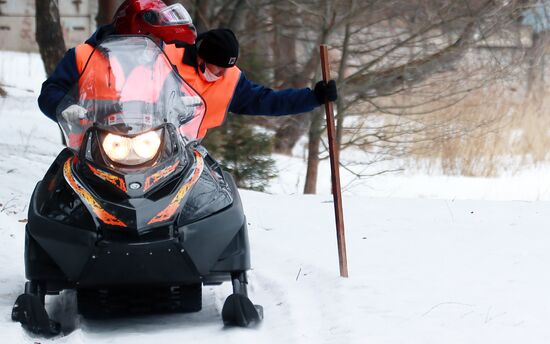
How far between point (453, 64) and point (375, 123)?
1200 mm

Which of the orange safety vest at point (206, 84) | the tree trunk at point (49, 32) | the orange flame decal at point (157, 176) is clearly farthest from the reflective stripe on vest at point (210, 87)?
the tree trunk at point (49, 32)

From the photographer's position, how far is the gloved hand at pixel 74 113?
5.34 m

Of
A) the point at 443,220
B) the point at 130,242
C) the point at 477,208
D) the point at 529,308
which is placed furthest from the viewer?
the point at 477,208

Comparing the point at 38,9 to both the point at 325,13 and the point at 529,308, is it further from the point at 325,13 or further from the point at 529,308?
the point at 529,308

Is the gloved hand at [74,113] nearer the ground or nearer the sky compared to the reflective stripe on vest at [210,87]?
nearer the ground

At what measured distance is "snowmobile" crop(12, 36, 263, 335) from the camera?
5.10 meters

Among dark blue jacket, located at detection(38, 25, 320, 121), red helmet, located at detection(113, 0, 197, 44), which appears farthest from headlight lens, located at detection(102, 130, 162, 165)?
red helmet, located at detection(113, 0, 197, 44)

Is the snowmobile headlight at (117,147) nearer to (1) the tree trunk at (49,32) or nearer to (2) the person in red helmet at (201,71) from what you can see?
(2) the person in red helmet at (201,71)

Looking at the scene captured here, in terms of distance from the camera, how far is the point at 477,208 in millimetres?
8688

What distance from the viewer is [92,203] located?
16.8 ft

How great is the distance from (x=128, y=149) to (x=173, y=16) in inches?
56.7

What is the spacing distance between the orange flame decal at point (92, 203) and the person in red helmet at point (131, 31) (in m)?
0.61

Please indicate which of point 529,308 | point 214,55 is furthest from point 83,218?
point 529,308

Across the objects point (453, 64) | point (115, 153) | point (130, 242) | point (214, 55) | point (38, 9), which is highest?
point (38, 9)
